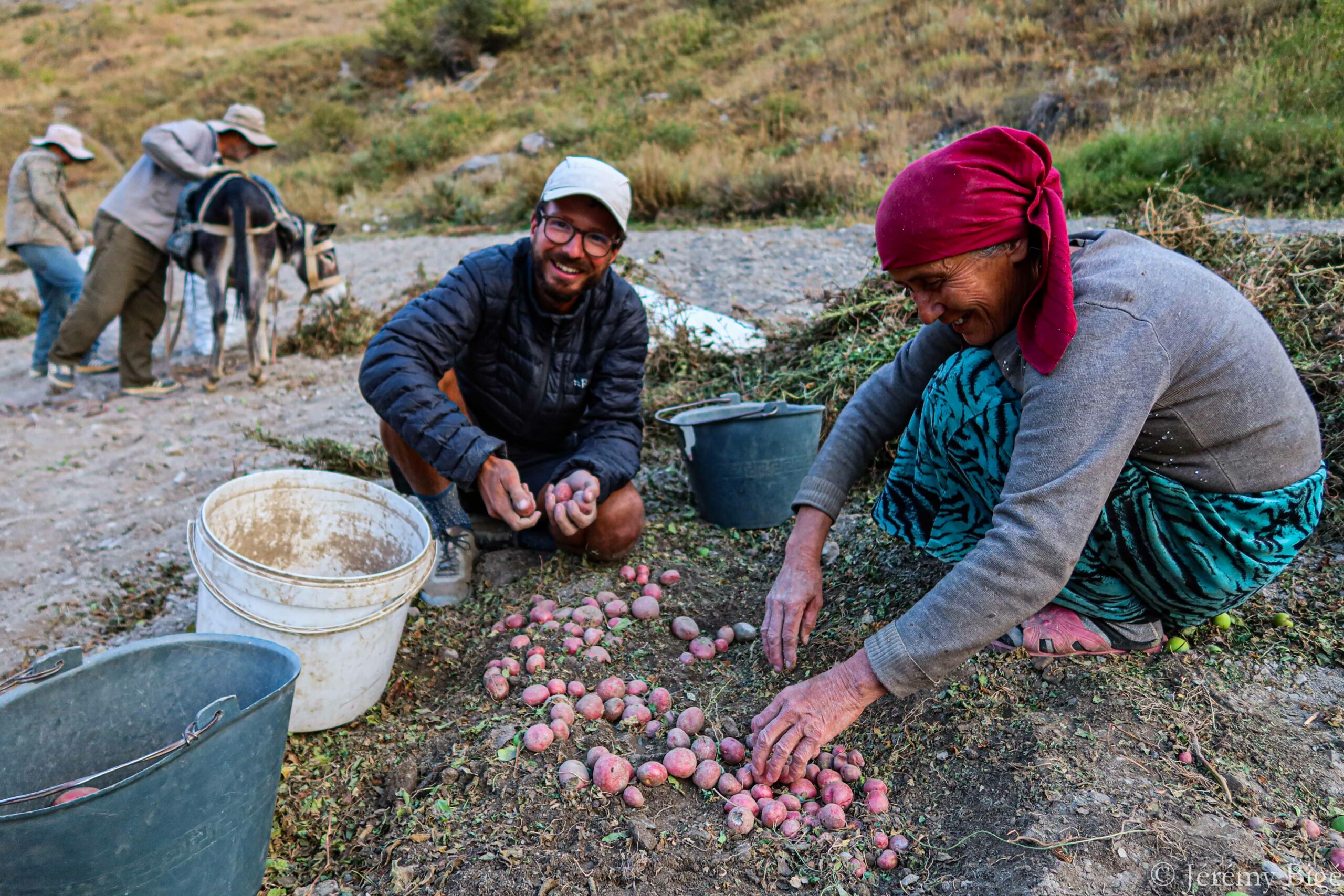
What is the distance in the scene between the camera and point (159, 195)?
5086 mm

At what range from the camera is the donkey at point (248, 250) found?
4.92 meters

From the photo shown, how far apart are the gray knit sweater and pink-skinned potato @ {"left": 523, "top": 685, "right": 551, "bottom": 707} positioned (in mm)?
876

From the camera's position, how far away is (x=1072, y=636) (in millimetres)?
2004

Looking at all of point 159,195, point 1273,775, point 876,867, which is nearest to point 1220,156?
point 1273,775

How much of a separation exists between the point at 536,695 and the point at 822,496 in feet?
2.82

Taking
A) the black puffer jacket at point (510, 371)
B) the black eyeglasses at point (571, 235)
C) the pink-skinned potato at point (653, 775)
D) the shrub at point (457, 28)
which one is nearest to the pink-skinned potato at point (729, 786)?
the pink-skinned potato at point (653, 775)

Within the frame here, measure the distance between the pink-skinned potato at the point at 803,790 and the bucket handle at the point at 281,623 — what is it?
0.97 m

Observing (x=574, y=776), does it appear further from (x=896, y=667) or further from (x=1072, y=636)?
(x=1072, y=636)

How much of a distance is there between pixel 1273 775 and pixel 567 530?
5.67ft

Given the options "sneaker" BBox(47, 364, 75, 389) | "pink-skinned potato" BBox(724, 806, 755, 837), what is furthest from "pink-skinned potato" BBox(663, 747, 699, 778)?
"sneaker" BBox(47, 364, 75, 389)

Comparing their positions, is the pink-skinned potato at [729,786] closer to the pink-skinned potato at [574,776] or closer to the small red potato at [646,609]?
the pink-skinned potato at [574,776]

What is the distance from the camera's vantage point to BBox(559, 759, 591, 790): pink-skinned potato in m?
1.80

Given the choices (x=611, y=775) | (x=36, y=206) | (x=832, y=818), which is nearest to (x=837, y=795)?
(x=832, y=818)

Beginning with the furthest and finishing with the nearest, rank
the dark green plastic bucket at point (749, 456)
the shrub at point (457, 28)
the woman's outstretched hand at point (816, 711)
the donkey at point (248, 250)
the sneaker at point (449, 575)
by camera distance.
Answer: the shrub at point (457, 28) → the donkey at point (248, 250) → the dark green plastic bucket at point (749, 456) → the sneaker at point (449, 575) → the woman's outstretched hand at point (816, 711)
